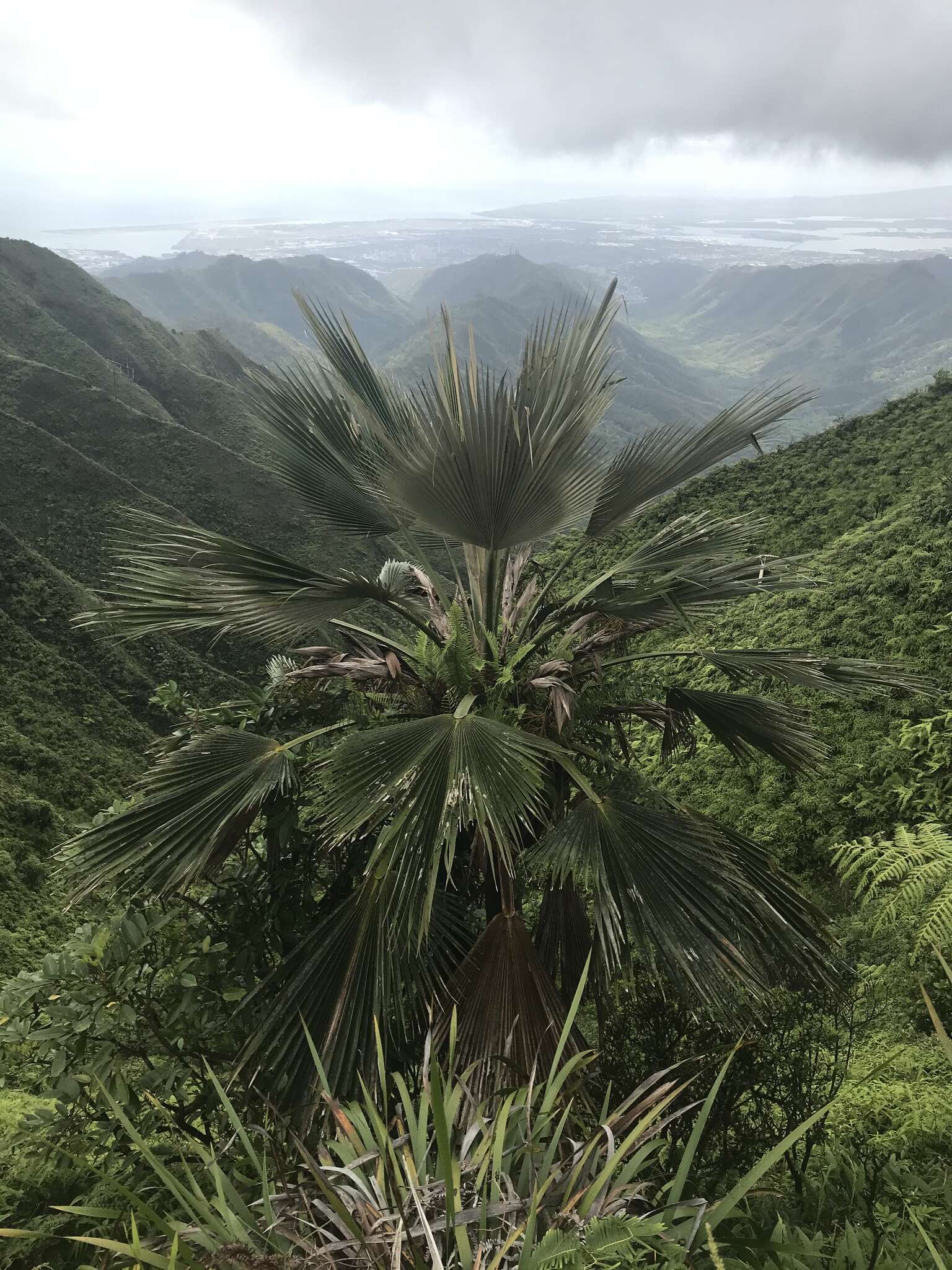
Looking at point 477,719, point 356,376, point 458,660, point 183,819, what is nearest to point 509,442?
point 458,660

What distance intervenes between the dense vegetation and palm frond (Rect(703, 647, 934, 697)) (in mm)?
15

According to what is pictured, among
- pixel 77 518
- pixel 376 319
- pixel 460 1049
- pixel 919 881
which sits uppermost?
pixel 460 1049

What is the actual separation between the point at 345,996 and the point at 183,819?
746mm

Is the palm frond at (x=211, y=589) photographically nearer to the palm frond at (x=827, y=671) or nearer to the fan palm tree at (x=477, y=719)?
the fan palm tree at (x=477, y=719)

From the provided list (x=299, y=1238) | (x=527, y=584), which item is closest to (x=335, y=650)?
(x=527, y=584)

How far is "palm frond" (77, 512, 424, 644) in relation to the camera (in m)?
2.70

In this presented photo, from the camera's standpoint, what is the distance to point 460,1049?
2.05m

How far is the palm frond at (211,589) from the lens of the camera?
270cm

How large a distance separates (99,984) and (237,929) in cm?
46

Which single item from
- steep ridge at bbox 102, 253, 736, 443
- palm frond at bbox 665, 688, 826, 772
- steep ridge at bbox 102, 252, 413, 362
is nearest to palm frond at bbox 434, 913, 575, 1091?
palm frond at bbox 665, 688, 826, 772

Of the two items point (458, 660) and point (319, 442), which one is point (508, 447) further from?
point (319, 442)

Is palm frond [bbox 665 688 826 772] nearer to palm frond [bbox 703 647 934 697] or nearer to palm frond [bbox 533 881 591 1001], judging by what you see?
palm frond [bbox 703 647 934 697]

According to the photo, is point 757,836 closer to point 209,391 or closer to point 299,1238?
point 299,1238

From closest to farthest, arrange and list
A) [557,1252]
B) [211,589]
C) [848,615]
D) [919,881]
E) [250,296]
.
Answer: [557,1252] → [211,589] → [919,881] → [848,615] → [250,296]
